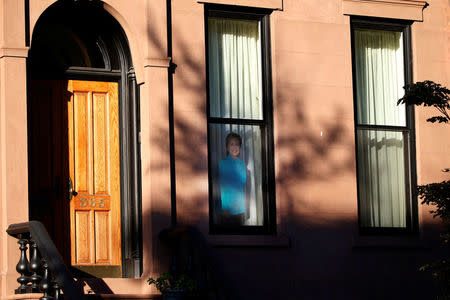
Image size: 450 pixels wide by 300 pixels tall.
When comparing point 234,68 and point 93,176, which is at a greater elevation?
point 234,68

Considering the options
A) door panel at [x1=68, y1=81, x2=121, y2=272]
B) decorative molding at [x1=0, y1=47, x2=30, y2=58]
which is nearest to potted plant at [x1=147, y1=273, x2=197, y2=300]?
door panel at [x1=68, y1=81, x2=121, y2=272]

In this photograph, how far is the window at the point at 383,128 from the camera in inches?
530

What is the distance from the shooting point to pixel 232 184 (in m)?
12.7

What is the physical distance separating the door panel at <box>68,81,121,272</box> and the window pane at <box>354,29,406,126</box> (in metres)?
3.42

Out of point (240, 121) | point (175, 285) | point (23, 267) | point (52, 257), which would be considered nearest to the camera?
point (52, 257)

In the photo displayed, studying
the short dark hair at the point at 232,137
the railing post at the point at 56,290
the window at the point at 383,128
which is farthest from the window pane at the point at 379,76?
the railing post at the point at 56,290

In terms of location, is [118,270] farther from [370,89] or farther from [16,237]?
[370,89]

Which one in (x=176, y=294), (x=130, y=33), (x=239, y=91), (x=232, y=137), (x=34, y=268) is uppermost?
(x=130, y=33)

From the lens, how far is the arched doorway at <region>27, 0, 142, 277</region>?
12.4 metres

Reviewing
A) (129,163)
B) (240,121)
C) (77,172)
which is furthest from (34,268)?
(240,121)

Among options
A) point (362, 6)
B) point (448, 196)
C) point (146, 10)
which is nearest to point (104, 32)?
point (146, 10)

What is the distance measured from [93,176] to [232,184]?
1.78m

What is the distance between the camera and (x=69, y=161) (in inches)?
495

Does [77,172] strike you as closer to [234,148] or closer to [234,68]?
[234,148]
